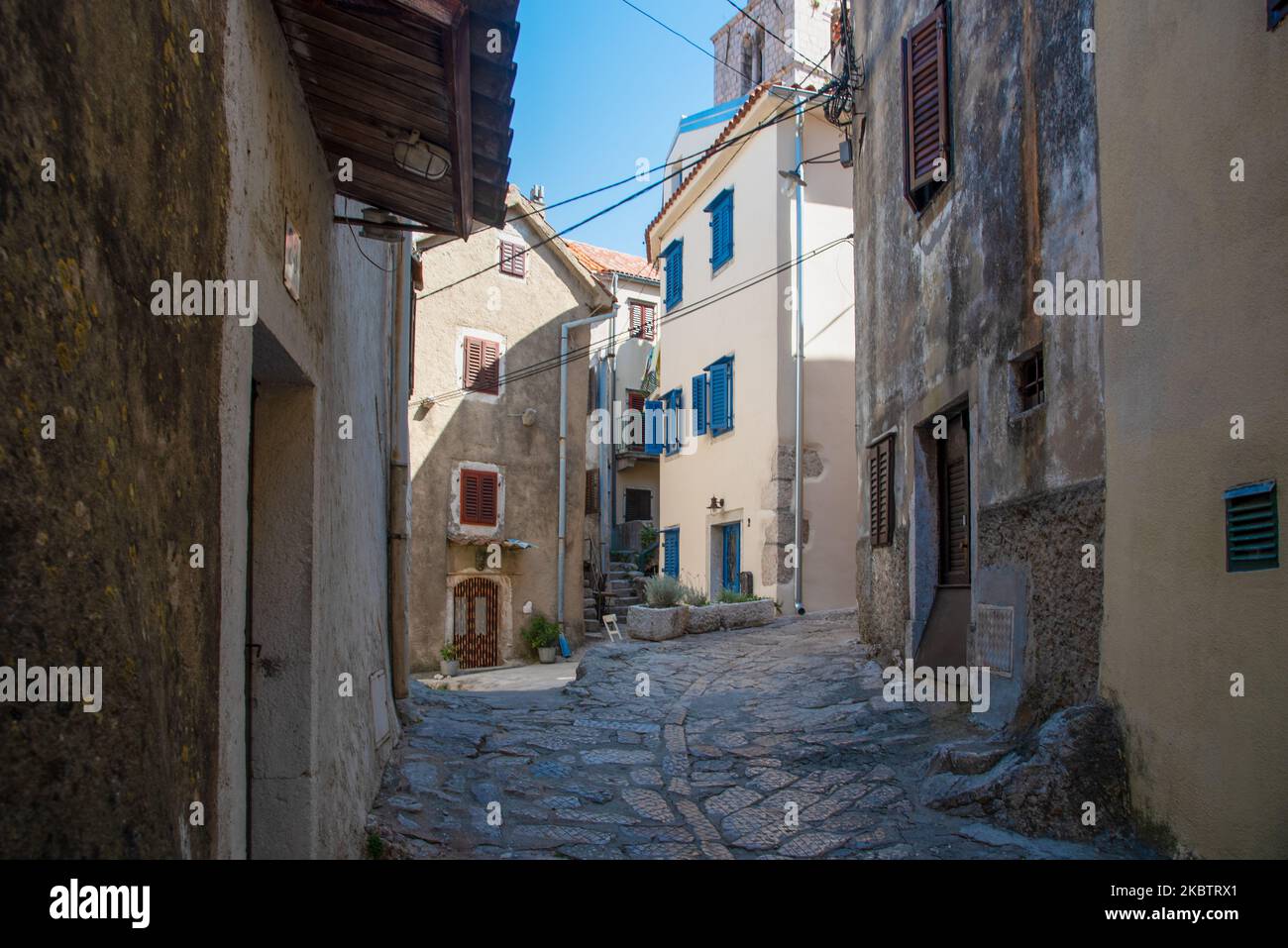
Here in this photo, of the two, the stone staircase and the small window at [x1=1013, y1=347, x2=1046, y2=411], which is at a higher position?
the small window at [x1=1013, y1=347, x2=1046, y2=411]

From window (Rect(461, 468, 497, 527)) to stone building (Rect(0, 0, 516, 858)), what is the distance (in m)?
13.6

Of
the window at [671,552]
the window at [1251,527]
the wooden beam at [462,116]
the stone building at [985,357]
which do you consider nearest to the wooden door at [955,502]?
the stone building at [985,357]

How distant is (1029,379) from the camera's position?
6.48 metres

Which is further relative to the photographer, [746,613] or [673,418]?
[673,418]

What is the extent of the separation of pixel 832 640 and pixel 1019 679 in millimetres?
5689

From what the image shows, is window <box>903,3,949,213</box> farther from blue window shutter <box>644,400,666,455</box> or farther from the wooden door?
blue window shutter <box>644,400,666,455</box>

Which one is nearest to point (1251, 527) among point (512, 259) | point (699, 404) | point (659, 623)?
point (659, 623)

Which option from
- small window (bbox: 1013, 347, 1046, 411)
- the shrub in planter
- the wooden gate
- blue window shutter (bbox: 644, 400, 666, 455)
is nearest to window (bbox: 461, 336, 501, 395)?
the wooden gate

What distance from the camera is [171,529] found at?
88.7 inches

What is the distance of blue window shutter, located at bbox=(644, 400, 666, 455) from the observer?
73.3ft

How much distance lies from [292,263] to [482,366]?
51.2 feet

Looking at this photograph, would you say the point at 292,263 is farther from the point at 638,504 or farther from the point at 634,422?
the point at 638,504

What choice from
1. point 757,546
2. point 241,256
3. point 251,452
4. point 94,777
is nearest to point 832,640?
point 757,546

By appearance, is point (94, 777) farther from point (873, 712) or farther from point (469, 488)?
point (469, 488)
